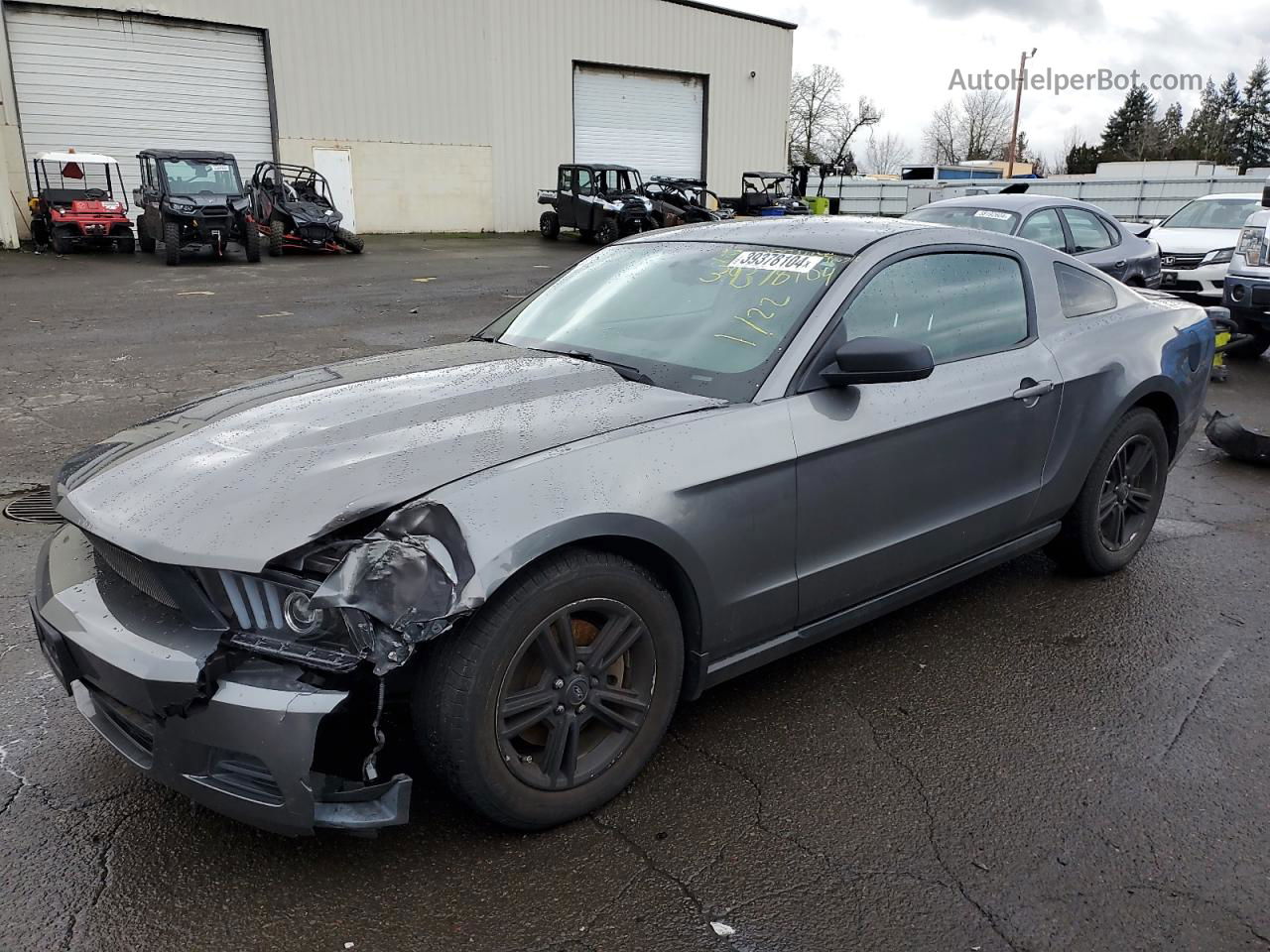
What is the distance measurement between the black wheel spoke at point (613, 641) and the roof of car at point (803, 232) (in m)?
1.61

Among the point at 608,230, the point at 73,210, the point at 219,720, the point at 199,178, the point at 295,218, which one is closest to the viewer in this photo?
the point at 219,720

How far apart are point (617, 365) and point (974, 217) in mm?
7716

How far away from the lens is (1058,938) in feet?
7.52

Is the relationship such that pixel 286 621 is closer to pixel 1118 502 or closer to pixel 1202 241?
pixel 1118 502

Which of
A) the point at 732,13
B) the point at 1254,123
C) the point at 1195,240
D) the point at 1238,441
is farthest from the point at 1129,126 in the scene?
the point at 1238,441

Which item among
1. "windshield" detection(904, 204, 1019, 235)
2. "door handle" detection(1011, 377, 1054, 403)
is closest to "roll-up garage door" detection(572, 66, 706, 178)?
"windshield" detection(904, 204, 1019, 235)

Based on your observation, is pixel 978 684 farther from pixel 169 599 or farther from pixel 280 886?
pixel 169 599

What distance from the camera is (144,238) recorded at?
1969 centimetres

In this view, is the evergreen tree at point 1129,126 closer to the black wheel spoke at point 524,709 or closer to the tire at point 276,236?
the tire at point 276,236

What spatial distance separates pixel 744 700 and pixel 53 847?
2.08 metres

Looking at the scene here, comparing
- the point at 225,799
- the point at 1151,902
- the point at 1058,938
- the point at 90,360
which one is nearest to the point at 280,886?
the point at 225,799

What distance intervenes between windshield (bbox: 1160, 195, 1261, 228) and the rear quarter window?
1106 cm

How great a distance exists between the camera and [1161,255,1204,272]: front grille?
12.7 meters

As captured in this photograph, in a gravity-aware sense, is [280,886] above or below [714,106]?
below
